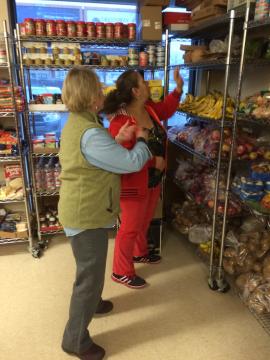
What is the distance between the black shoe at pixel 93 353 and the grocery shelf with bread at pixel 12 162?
1.15 meters

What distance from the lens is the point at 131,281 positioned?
2.24m

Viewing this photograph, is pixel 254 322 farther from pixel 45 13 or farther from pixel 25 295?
pixel 45 13

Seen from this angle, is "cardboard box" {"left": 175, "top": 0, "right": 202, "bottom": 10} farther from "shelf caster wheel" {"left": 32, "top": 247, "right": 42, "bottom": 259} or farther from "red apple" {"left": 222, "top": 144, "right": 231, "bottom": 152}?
"shelf caster wheel" {"left": 32, "top": 247, "right": 42, "bottom": 259}

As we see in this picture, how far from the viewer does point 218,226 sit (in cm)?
244

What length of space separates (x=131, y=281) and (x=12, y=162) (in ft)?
4.87

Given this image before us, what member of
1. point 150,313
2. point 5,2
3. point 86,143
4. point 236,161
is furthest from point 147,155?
point 5,2

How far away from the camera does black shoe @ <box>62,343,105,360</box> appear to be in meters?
1.62

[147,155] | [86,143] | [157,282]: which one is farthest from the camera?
[157,282]

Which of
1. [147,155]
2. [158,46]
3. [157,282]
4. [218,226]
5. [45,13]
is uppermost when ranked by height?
[45,13]

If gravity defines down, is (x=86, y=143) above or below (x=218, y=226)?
above

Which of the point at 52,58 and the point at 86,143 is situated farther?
the point at 52,58

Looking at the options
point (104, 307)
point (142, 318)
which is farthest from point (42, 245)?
point (142, 318)

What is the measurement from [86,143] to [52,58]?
4.83 feet

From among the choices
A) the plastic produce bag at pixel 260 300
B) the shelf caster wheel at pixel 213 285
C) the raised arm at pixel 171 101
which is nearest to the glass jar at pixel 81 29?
the raised arm at pixel 171 101
